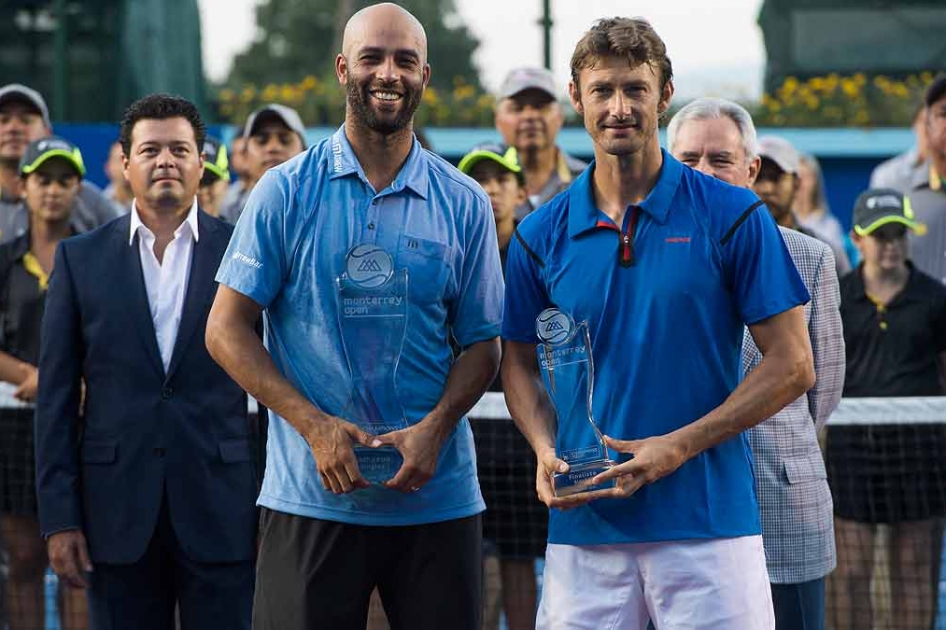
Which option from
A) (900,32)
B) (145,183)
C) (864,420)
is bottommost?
(864,420)

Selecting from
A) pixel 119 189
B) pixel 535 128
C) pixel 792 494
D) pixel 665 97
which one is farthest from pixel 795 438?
pixel 119 189

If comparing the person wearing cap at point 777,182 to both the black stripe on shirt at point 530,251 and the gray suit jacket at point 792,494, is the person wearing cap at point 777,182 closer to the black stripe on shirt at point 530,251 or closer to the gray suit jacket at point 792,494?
the gray suit jacket at point 792,494

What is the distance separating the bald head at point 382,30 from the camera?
13.3 feet

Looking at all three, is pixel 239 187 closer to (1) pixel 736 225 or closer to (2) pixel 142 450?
(2) pixel 142 450

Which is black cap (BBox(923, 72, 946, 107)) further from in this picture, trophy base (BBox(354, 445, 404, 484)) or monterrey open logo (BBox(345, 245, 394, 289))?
trophy base (BBox(354, 445, 404, 484))

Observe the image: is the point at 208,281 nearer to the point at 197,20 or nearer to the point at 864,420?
the point at 864,420

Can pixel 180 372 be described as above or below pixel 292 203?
below

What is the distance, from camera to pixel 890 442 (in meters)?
6.38

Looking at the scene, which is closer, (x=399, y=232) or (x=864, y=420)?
(x=399, y=232)

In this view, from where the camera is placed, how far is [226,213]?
805cm

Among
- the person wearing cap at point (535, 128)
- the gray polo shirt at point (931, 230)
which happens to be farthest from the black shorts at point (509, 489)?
the gray polo shirt at point (931, 230)

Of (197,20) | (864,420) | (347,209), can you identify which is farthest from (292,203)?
(197,20)

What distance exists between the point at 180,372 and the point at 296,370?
94cm

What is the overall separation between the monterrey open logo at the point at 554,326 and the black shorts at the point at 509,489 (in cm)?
224
